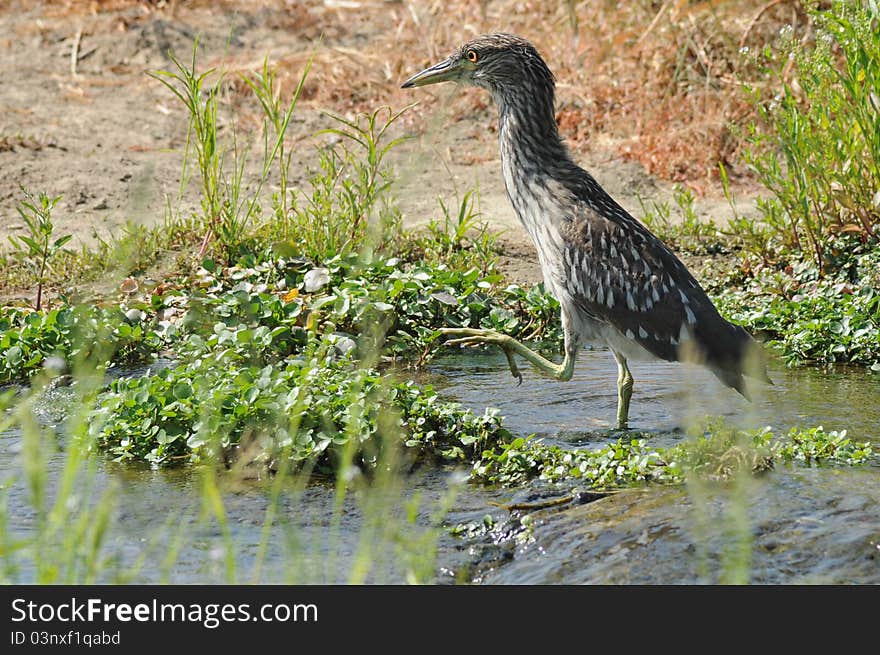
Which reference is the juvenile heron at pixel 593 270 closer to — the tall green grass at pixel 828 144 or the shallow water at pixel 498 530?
the shallow water at pixel 498 530

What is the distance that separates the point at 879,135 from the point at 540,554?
3924mm

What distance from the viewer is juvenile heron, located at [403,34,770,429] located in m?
5.81

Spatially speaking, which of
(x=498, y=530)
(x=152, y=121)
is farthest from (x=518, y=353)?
(x=152, y=121)

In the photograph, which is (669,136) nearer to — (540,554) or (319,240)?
(319,240)

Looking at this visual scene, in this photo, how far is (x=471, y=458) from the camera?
5.30 m

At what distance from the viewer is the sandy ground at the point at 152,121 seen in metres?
9.03

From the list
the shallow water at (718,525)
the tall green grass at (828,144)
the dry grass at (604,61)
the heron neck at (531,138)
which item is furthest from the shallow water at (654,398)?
the dry grass at (604,61)

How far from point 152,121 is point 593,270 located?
19.0ft

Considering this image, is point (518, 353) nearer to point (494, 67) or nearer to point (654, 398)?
point (654, 398)

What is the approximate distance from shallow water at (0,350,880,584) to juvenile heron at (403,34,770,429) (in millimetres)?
462

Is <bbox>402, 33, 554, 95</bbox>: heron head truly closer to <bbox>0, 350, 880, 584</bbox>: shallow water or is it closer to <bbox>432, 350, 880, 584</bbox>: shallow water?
<bbox>432, 350, 880, 584</bbox>: shallow water

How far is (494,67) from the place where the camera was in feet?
20.9

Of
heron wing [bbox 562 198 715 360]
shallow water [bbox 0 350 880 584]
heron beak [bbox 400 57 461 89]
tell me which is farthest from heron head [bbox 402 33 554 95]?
shallow water [bbox 0 350 880 584]
